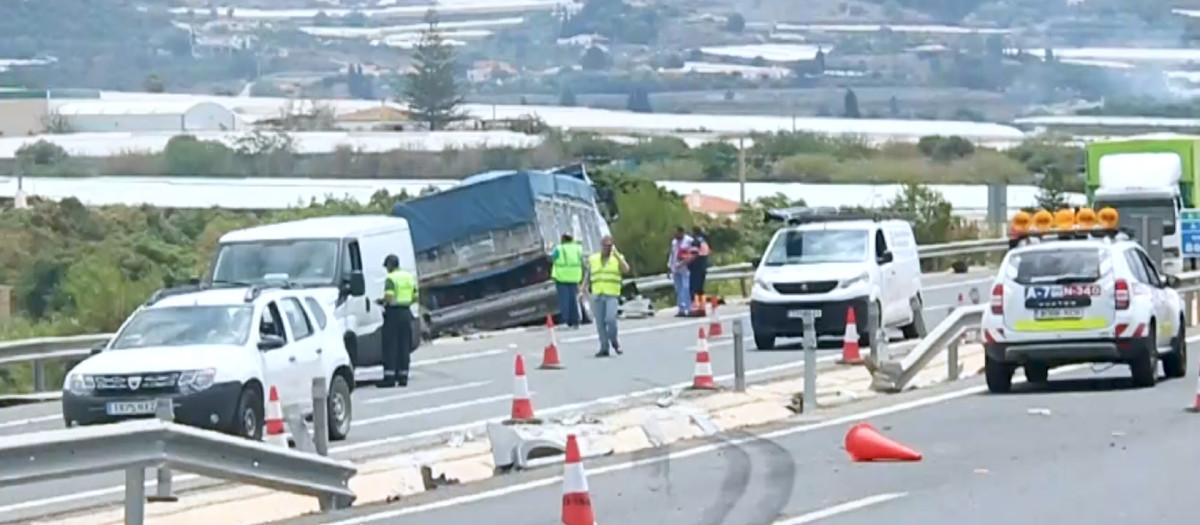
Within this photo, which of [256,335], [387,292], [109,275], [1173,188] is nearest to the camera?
[256,335]

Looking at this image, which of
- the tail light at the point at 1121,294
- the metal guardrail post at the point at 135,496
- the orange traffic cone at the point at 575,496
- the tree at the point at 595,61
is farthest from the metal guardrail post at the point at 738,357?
the tree at the point at 595,61

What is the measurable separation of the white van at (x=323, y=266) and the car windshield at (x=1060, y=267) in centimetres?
798

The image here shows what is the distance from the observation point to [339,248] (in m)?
27.9

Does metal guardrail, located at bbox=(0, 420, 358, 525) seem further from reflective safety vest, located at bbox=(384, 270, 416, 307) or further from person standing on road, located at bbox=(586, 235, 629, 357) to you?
person standing on road, located at bbox=(586, 235, 629, 357)

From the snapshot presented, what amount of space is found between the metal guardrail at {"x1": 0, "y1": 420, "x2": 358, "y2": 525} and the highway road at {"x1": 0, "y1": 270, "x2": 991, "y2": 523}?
2067 mm

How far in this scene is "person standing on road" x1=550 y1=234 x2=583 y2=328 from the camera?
3619 centimetres

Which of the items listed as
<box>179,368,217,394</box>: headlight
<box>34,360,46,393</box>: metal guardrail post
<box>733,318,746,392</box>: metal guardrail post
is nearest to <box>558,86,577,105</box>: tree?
<box>34,360,46,393</box>: metal guardrail post

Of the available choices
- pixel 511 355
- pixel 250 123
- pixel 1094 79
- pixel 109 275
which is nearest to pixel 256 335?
pixel 511 355

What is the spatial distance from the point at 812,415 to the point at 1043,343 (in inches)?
107

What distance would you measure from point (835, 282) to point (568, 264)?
→ 602 centimetres

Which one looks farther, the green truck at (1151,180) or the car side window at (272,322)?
the green truck at (1151,180)

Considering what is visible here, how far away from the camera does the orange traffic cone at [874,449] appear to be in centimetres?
1758

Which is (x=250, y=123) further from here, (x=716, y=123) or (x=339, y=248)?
(x=339, y=248)

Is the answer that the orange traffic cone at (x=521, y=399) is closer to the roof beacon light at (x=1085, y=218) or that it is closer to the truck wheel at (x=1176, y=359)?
the truck wheel at (x=1176, y=359)
